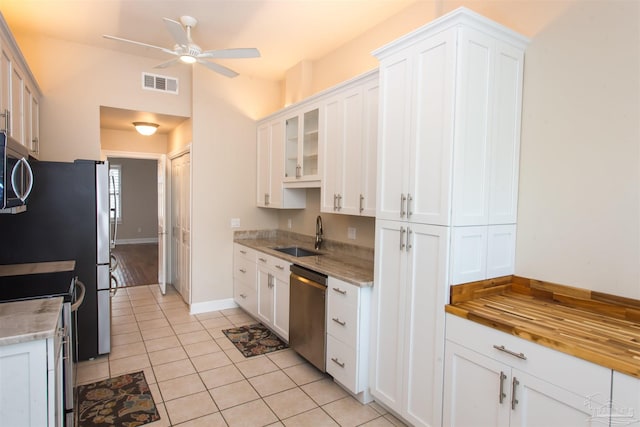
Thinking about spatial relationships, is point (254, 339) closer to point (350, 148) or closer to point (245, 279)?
point (245, 279)

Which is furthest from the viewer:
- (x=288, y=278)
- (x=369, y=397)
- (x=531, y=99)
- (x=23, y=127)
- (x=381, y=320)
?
(x=288, y=278)

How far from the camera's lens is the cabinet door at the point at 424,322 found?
2043 millimetres

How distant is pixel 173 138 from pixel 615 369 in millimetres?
5551

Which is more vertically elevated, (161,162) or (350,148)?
(161,162)

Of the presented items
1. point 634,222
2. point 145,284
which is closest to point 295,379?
point 634,222

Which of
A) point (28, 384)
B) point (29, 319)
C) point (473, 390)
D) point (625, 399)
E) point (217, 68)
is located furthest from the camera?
point (217, 68)

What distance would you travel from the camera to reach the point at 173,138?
17.9 ft

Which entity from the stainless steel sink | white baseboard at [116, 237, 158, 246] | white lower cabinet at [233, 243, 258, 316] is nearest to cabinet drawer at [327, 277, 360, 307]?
the stainless steel sink

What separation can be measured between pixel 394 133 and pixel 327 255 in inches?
69.9

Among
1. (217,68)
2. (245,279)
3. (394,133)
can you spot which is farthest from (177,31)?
(245,279)

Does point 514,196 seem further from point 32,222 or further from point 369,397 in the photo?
point 32,222

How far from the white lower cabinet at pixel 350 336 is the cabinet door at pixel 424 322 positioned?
1.18 feet

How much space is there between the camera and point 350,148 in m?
3.08

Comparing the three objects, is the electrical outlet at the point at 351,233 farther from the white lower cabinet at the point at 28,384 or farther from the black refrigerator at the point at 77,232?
the white lower cabinet at the point at 28,384
